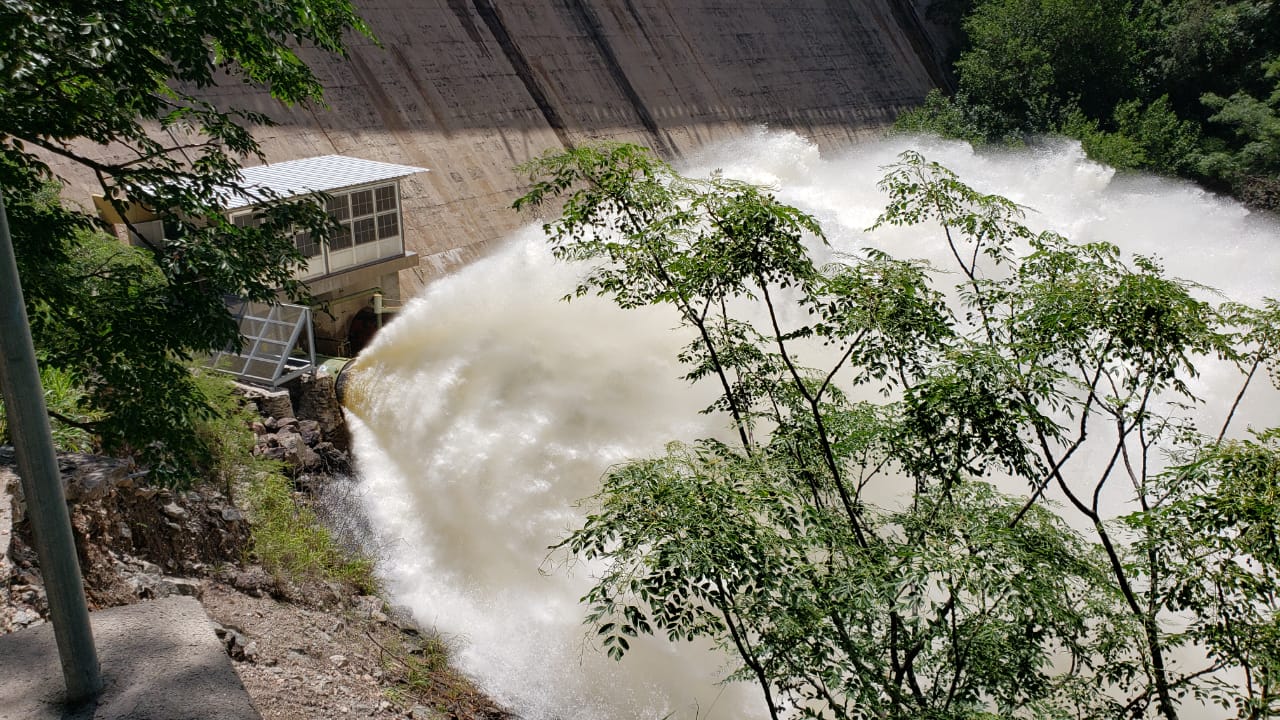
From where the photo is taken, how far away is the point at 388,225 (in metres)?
15.6

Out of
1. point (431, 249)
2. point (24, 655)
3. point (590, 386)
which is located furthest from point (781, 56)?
point (24, 655)

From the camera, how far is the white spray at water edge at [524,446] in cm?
1023

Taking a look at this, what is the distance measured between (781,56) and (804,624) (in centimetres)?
2782

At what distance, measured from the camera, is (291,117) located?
18.2m

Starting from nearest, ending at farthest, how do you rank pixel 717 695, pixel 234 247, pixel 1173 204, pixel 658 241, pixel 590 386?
1. pixel 658 241
2. pixel 234 247
3. pixel 717 695
4. pixel 590 386
5. pixel 1173 204

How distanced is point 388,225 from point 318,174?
53.3 inches

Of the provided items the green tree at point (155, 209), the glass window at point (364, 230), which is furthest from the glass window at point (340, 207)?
the green tree at point (155, 209)

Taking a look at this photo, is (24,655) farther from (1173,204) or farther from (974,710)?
(1173,204)

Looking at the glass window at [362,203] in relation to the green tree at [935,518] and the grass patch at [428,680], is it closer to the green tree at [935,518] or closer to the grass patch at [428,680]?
the grass patch at [428,680]

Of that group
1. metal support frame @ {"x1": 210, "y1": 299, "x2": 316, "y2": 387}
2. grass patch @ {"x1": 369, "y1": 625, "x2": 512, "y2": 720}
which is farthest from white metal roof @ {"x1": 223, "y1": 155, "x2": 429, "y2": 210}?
grass patch @ {"x1": 369, "y1": 625, "x2": 512, "y2": 720}

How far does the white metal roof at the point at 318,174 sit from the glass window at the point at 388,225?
2.17 feet

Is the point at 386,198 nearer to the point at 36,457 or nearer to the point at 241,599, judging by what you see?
the point at 241,599

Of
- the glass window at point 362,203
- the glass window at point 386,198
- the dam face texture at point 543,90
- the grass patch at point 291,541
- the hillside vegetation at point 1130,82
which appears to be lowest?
the grass patch at point 291,541

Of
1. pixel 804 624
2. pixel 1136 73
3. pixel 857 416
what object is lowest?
pixel 804 624
